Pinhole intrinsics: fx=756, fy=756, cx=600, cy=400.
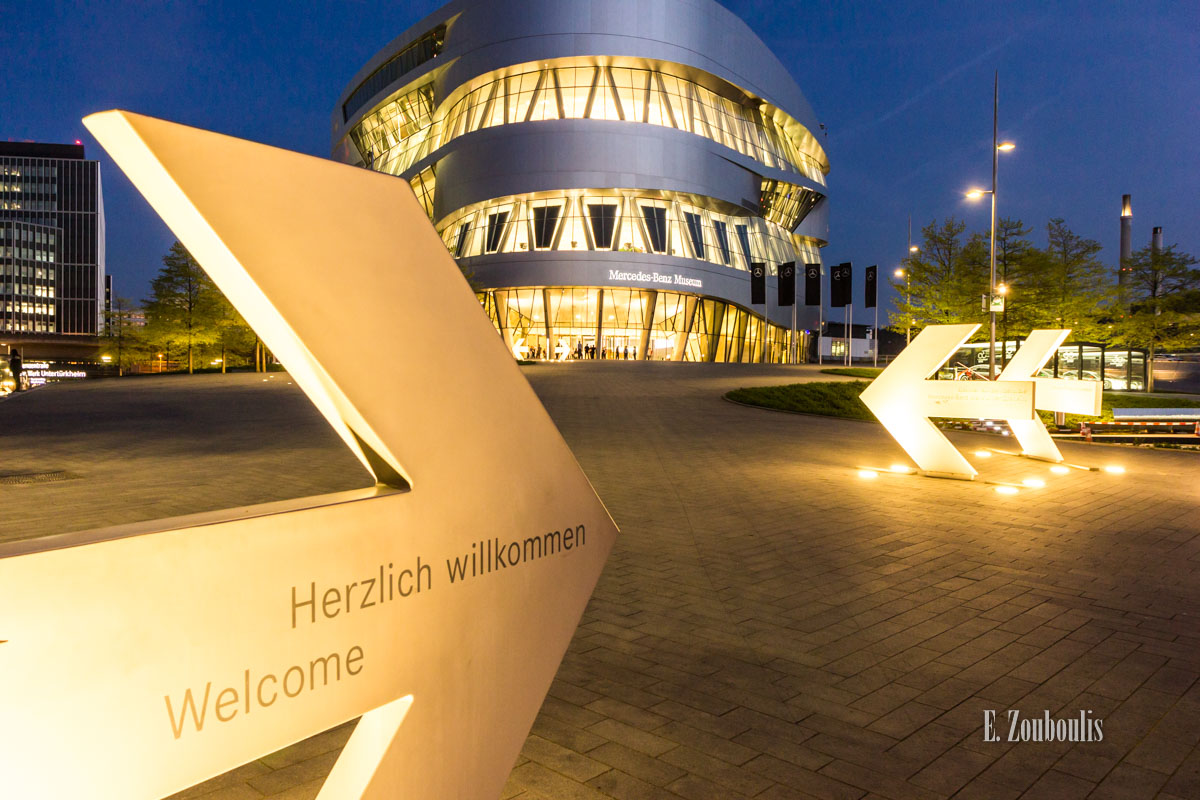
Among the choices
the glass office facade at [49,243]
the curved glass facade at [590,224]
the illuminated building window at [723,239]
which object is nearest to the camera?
the curved glass facade at [590,224]

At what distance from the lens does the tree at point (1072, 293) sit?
117ft

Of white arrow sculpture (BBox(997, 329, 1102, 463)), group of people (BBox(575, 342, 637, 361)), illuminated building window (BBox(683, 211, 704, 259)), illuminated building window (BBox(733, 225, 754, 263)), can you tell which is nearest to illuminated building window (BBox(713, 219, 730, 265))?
illuminated building window (BBox(733, 225, 754, 263))

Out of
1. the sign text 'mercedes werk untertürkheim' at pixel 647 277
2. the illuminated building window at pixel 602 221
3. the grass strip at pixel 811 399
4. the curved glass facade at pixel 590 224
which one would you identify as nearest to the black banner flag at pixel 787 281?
the curved glass facade at pixel 590 224

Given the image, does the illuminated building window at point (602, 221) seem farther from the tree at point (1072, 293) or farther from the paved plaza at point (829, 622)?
the paved plaza at point (829, 622)

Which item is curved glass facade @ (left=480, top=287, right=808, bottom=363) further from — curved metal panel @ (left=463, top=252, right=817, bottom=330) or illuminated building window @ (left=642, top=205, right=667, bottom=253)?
illuminated building window @ (left=642, top=205, right=667, bottom=253)

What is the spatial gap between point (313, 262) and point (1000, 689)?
14.8 feet

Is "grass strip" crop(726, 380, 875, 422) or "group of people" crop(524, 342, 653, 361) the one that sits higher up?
"group of people" crop(524, 342, 653, 361)

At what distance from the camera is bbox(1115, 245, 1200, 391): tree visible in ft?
132

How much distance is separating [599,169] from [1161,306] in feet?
122

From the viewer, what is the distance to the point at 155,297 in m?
45.7

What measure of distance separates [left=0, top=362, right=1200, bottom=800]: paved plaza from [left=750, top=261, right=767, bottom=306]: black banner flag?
168 feet

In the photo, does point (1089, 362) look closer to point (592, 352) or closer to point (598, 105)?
point (592, 352)

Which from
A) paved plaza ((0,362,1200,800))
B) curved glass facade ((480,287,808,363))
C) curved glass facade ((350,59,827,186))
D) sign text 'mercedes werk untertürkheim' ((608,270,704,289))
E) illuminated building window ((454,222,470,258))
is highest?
curved glass facade ((350,59,827,186))

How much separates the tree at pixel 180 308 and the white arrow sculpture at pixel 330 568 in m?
46.2
